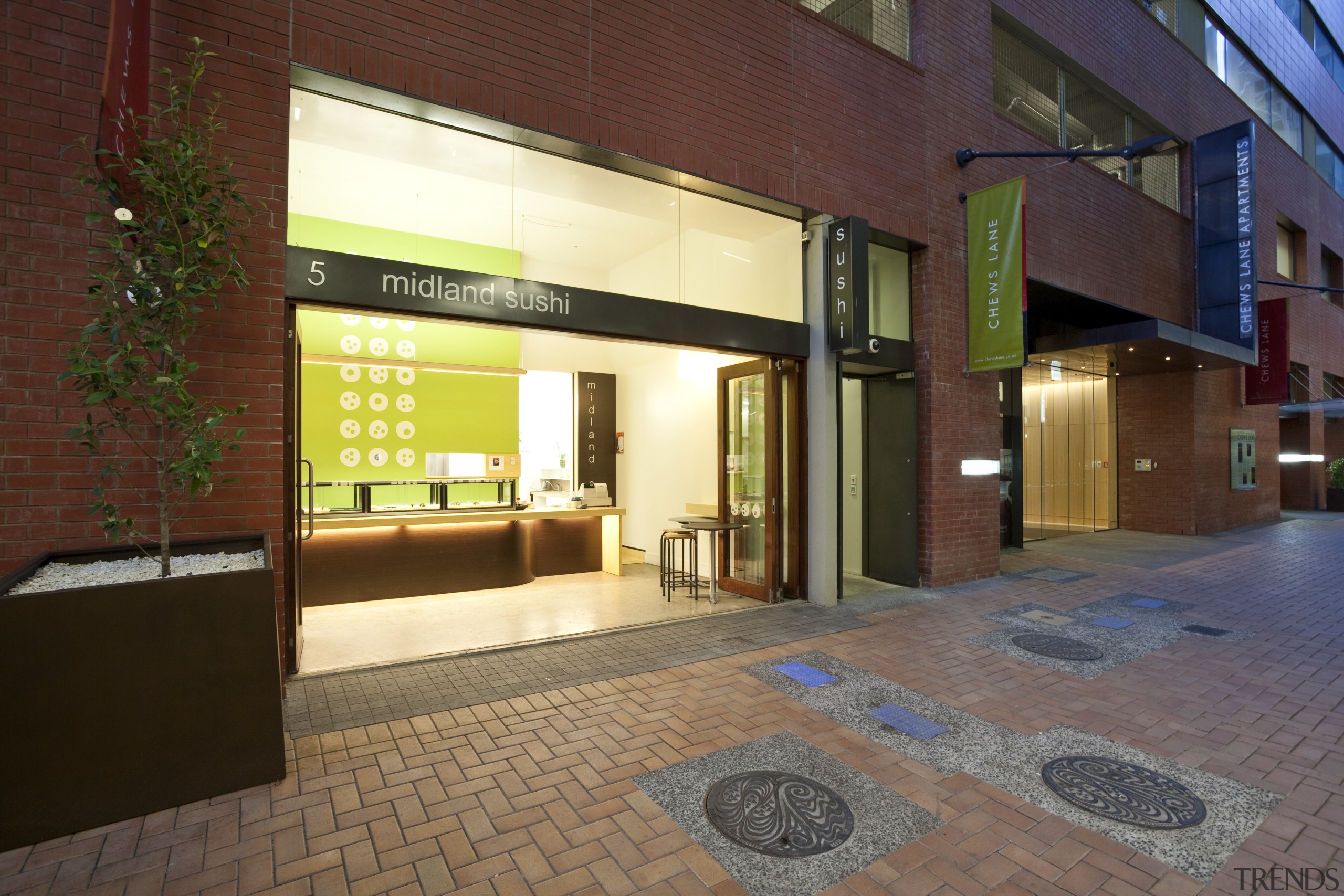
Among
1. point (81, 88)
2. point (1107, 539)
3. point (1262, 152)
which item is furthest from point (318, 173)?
point (1262, 152)

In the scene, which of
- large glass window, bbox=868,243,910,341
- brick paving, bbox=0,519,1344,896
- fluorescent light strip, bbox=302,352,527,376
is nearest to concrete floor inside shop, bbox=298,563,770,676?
brick paving, bbox=0,519,1344,896

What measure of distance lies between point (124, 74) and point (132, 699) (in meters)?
3.10

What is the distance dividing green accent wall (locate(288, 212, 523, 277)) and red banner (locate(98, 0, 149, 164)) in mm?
1022

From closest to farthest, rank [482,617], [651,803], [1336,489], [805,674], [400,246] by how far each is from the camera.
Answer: [651,803] → [805,674] → [400,246] → [482,617] → [1336,489]

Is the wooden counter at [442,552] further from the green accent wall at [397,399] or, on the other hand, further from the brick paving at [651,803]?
the brick paving at [651,803]

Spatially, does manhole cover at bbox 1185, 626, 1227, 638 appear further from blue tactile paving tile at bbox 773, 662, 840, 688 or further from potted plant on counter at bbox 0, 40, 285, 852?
potted plant on counter at bbox 0, 40, 285, 852

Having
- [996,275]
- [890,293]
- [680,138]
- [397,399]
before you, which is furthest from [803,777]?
[397,399]

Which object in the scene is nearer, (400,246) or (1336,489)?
(400,246)

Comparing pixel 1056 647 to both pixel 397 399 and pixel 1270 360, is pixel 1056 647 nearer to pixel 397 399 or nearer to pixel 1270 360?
pixel 397 399

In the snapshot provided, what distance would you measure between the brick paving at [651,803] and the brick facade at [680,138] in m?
1.65

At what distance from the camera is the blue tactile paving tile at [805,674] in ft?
14.7

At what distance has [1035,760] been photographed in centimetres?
334

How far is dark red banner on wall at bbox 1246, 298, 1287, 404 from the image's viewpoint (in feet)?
44.7

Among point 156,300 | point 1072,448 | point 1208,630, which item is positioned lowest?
point 1208,630
